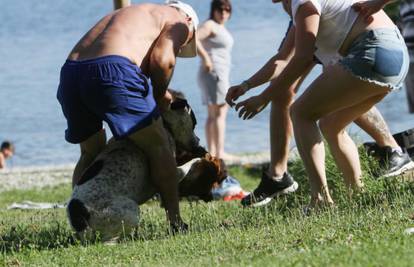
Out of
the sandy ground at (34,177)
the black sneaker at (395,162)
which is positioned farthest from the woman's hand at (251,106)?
the sandy ground at (34,177)

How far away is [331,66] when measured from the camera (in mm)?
7750

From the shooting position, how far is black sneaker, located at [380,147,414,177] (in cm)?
899

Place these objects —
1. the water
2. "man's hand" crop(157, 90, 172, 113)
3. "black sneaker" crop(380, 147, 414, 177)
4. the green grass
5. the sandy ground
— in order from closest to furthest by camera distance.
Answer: the green grass < "man's hand" crop(157, 90, 172, 113) < "black sneaker" crop(380, 147, 414, 177) < the sandy ground < the water

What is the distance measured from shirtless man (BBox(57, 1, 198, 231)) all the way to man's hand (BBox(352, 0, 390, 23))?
4.02 ft

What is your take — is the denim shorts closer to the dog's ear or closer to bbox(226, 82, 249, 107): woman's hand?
bbox(226, 82, 249, 107): woman's hand

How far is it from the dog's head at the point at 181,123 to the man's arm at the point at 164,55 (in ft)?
0.90

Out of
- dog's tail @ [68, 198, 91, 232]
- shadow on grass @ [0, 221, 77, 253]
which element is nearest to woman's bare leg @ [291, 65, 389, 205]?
dog's tail @ [68, 198, 91, 232]

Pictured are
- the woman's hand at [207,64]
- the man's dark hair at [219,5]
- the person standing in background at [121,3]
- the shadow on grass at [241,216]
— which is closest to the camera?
the shadow on grass at [241,216]

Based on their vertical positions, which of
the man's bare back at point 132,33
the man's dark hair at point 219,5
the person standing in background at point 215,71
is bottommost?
the person standing in background at point 215,71

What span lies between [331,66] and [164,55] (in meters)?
1.14

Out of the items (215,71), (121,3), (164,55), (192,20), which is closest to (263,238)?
(164,55)

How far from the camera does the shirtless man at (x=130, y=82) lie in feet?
24.8

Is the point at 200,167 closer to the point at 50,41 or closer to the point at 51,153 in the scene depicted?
the point at 51,153

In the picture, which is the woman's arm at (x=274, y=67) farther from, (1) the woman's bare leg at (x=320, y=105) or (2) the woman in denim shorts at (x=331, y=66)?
(1) the woman's bare leg at (x=320, y=105)
